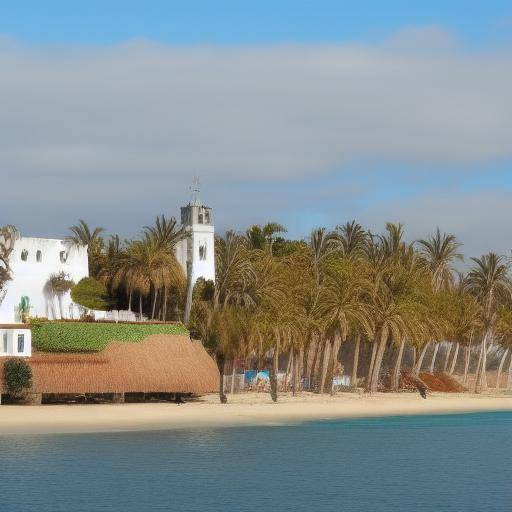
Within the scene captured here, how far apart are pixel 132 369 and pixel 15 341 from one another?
22.6 feet

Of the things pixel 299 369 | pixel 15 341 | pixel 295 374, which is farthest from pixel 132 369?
pixel 299 369

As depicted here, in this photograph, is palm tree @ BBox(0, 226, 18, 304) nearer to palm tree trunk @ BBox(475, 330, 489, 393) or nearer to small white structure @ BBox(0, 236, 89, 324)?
small white structure @ BBox(0, 236, 89, 324)

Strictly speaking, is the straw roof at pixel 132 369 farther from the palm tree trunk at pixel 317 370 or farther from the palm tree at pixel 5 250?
the palm tree trunk at pixel 317 370

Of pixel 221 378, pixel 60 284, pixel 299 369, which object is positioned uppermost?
pixel 60 284

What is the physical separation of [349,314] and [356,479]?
33.2m

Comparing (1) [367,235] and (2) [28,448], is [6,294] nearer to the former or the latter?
(2) [28,448]

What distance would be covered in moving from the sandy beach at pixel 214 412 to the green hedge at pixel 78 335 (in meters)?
3.65

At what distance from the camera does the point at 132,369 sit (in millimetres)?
69812

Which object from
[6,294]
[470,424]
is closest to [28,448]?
[6,294]

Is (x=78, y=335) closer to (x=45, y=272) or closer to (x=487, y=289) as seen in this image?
(x=45, y=272)

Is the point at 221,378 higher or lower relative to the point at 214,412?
higher

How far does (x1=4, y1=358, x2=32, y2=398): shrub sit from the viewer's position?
66438 mm

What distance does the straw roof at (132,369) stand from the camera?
67.7m

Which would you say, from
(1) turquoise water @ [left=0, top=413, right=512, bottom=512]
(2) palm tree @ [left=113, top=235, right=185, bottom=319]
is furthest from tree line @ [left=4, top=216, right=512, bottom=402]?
(1) turquoise water @ [left=0, top=413, right=512, bottom=512]
